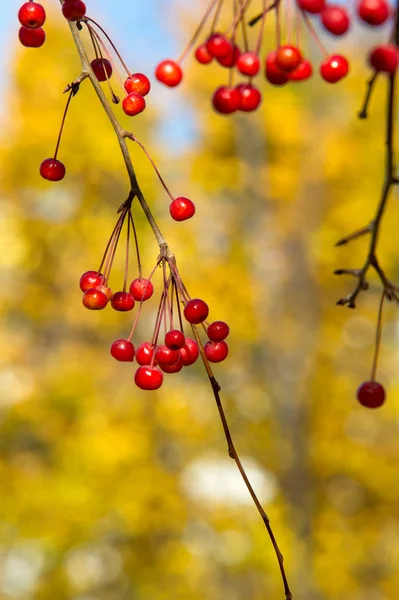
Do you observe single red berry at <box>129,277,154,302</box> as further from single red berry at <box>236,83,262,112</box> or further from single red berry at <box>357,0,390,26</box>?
single red berry at <box>357,0,390,26</box>

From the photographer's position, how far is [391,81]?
Result: 0.44 m

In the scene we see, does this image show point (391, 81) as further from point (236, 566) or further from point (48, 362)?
point (48, 362)

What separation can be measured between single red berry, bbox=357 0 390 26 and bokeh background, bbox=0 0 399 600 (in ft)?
16.3

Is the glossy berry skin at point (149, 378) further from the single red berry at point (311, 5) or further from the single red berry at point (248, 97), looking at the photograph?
the single red berry at point (311, 5)

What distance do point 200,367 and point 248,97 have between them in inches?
232

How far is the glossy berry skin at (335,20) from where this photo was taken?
1.90ft

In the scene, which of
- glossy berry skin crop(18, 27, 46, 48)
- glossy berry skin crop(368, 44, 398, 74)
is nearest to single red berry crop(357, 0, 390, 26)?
glossy berry skin crop(368, 44, 398, 74)

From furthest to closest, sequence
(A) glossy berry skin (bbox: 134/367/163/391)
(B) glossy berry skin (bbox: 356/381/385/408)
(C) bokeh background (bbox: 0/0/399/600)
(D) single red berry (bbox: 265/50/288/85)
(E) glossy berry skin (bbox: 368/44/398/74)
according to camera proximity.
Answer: (C) bokeh background (bbox: 0/0/399/600)
(B) glossy berry skin (bbox: 356/381/385/408)
(A) glossy berry skin (bbox: 134/367/163/391)
(D) single red berry (bbox: 265/50/288/85)
(E) glossy berry skin (bbox: 368/44/398/74)

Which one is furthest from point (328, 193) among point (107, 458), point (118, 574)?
point (118, 574)

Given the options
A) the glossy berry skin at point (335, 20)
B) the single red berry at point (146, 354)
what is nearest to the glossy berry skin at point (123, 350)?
the single red berry at point (146, 354)

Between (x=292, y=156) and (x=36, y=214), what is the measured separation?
238cm

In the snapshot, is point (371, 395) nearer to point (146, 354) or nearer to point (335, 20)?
point (146, 354)

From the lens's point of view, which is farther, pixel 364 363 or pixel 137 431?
pixel 364 363

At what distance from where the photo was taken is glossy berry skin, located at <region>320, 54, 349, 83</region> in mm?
735
